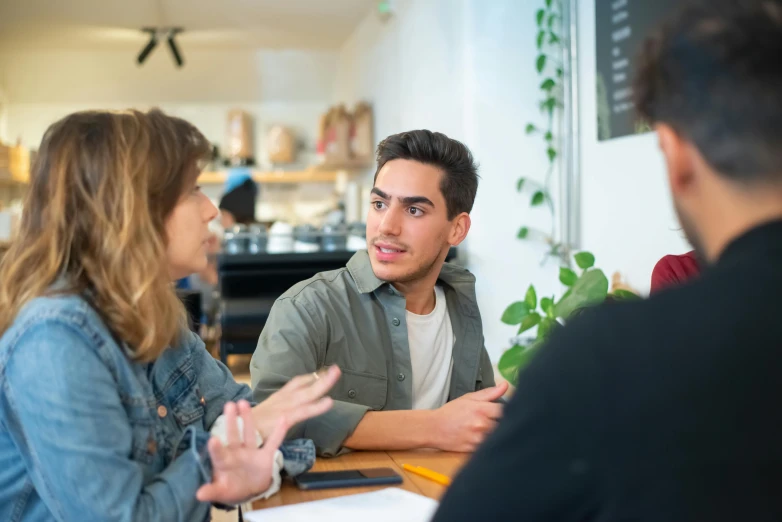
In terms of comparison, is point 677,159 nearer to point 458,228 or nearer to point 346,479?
point 346,479

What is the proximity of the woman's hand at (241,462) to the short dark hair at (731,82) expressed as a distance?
0.65 meters

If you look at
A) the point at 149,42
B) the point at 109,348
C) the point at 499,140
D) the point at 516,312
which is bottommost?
the point at 516,312

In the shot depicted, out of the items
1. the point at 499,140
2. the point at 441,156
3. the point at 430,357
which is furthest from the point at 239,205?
the point at 430,357

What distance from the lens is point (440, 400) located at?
1887 millimetres

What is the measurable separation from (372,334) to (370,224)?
10.9 inches

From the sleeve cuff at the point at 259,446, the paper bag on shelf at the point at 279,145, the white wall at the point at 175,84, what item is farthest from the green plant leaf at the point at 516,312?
the white wall at the point at 175,84

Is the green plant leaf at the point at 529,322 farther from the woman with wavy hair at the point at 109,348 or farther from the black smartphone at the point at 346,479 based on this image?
the woman with wavy hair at the point at 109,348

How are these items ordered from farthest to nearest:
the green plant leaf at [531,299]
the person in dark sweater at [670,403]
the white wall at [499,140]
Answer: the white wall at [499,140]
the green plant leaf at [531,299]
the person in dark sweater at [670,403]

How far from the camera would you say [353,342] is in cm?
174

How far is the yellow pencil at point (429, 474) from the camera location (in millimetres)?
1271

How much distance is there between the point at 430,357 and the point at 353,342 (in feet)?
0.72

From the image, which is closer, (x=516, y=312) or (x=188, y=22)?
(x=516, y=312)

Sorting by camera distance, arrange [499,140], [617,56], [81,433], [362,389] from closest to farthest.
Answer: [81,433] < [362,389] < [617,56] < [499,140]

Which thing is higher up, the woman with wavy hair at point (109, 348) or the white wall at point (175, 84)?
the white wall at point (175, 84)
